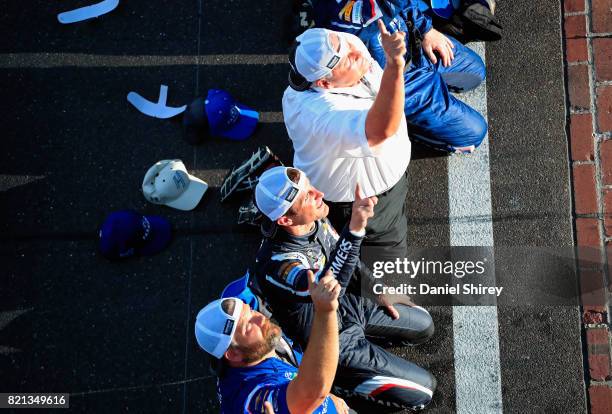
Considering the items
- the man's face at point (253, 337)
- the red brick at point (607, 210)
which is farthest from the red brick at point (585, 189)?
the man's face at point (253, 337)

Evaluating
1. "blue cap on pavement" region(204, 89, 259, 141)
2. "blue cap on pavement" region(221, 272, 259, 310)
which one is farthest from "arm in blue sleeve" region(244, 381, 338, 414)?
"blue cap on pavement" region(204, 89, 259, 141)

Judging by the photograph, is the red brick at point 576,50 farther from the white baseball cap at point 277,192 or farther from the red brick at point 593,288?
the white baseball cap at point 277,192

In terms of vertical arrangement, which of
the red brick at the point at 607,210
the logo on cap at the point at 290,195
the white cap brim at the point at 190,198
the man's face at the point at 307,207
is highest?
the logo on cap at the point at 290,195

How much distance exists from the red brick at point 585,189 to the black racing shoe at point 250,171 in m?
2.30

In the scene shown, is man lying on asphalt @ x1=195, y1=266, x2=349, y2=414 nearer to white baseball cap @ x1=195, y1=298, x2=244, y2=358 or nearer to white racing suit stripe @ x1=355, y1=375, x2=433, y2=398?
white baseball cap @ x1=195, y1=298, x2=244, y2=358

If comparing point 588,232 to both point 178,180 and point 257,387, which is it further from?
point 178,180

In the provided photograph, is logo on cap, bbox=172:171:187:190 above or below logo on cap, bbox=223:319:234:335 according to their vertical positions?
below

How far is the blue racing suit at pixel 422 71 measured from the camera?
13.9 ft

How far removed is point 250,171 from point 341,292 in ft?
4.59

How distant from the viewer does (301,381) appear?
9.25 ft

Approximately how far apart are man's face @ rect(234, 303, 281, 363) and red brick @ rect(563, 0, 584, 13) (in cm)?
375

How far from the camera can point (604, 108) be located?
486 cm

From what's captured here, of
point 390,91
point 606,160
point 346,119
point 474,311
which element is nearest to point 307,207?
point 346,119

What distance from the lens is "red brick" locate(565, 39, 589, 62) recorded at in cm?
498
